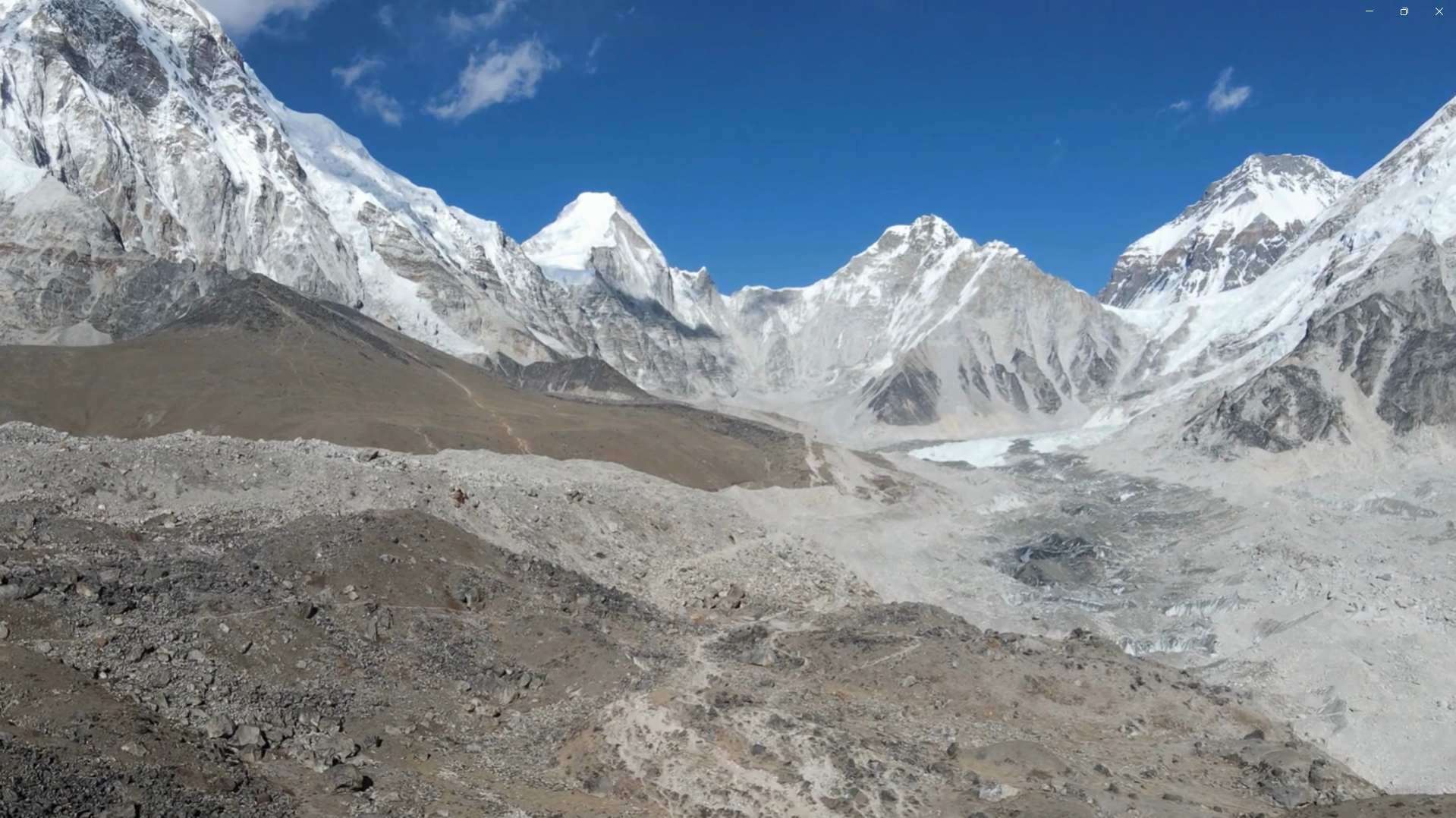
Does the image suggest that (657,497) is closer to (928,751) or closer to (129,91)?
(928,751)

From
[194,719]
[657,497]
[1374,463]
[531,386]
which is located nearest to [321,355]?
[657,497]

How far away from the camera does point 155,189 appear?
146500mm

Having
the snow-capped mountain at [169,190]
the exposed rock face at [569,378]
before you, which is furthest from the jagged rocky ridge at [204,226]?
the exposed rock face at [569,378]

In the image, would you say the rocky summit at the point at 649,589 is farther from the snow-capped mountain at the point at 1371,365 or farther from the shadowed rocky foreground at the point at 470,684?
the snow-capped mountain at the point at 1371,365

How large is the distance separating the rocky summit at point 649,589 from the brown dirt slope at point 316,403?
1.55 ft

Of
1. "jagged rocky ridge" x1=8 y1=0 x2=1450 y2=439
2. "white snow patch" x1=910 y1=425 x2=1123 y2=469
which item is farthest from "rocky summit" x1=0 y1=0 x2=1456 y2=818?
"white snow patch" x1=910 y1=425 x2=1123 y2=469

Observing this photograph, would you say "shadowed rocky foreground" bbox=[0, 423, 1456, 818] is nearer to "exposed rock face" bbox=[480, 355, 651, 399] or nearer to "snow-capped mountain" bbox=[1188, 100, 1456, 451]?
"snow-capped mountain" bbox=[1188, 100, 1456, 451]

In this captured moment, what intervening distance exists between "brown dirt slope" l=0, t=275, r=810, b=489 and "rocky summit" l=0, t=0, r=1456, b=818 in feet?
1.55

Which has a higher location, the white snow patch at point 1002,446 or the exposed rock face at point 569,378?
the exposed rock face at point 569,378

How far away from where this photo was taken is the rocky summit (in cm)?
2539

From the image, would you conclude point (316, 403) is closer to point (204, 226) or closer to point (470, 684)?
point (470, 684)

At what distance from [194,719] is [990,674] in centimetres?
2287

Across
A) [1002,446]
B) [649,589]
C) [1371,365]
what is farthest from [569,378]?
[649,589]

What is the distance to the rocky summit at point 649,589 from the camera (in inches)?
1000
